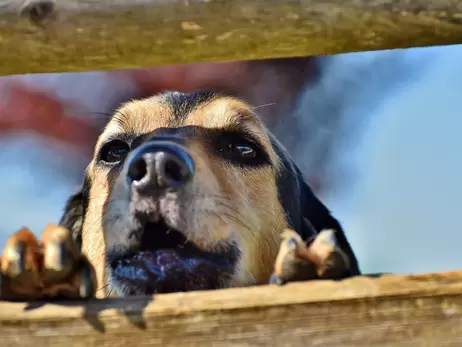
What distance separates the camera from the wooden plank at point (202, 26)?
131 centimetres

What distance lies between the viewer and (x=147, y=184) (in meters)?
1.70

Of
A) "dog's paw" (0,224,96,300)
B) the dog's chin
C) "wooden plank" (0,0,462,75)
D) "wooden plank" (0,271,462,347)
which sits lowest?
the dog's chin

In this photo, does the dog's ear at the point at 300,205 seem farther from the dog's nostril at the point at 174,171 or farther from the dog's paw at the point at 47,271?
the dog's paw at the point at 47,271

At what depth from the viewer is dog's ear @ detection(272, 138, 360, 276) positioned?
245 cm

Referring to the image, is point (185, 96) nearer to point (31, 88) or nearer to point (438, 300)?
point (438, 300)

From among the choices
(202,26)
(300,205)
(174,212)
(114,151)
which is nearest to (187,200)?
(174,212)

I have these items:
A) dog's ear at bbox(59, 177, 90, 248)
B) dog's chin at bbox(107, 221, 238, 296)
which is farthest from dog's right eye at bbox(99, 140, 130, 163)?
dog's chin at bbox(107, 221, 238, 296)

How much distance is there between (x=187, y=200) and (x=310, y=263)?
65 cm

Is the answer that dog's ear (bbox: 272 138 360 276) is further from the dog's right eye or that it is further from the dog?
the dog's right eye

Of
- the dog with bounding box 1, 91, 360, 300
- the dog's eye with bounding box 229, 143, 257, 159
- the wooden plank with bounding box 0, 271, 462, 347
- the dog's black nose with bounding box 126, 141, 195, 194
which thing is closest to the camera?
the wooden plank with bounding box 0, 271, 462, 347

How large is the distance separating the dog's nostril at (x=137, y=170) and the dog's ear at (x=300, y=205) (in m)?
0.82

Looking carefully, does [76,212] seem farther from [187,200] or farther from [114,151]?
[187,200]

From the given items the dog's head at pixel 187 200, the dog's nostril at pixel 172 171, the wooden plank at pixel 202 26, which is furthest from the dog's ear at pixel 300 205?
the wooden plank at pixel 202 26

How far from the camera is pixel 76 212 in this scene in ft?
8.51
